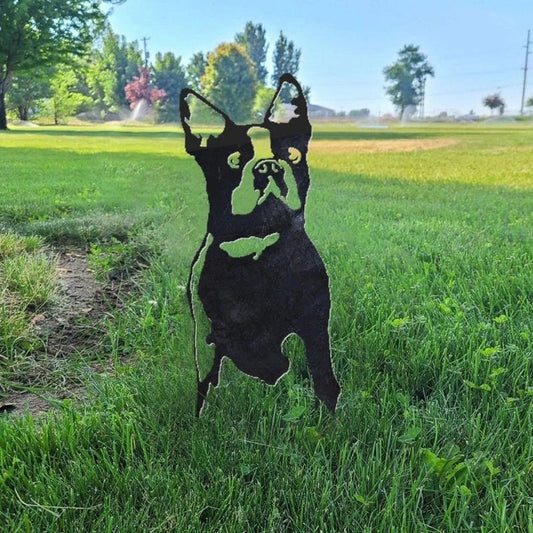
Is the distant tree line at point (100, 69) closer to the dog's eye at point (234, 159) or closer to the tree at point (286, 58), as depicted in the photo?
the tree at point (286, 58)

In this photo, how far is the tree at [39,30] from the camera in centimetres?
305

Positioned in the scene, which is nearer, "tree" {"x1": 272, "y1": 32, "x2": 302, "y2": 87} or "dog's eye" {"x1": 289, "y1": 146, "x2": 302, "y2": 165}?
"dog's eye" {"x1": 289, "y1": 146, "x2": 302, "y2": 165}

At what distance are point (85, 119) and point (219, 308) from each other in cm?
266

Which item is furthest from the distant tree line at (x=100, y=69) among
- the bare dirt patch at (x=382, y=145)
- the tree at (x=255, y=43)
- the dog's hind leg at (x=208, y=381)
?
the dog's hind leg at (x=208, y=381)

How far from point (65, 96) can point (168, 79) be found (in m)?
0.92

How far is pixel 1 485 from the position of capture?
0.90 m

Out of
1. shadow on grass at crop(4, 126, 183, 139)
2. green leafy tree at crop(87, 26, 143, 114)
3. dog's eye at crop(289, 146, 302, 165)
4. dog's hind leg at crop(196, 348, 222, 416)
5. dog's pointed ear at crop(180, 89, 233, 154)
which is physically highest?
green leafy tree at crop(87, 26, 143, 114)

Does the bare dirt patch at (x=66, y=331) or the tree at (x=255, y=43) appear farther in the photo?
the tree at (x=255, y=43)

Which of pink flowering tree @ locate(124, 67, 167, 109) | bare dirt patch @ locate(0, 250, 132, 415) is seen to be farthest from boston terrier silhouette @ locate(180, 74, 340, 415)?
pink flowering tree @ locate(124, 67, 167, 109)

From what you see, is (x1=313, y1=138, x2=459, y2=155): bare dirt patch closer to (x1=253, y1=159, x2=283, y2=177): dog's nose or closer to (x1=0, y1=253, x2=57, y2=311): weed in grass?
(x1=0, y1=253, x2=57, y2=311): weed in grass

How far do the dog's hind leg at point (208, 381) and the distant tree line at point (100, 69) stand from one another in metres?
1.50

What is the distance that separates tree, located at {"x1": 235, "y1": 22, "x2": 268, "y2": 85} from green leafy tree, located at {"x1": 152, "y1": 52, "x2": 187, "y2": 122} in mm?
336

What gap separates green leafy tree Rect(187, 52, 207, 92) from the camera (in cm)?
242

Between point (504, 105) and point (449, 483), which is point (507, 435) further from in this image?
point (504, 105)
